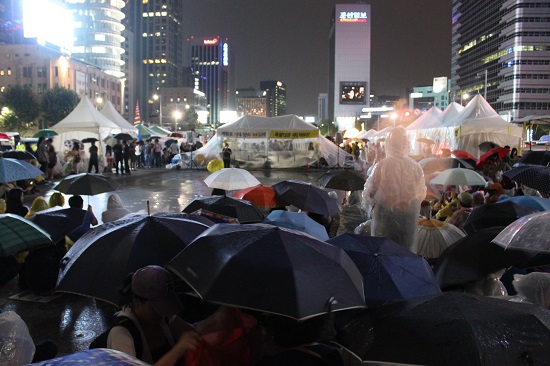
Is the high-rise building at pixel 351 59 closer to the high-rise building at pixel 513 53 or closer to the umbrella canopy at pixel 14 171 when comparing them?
the high-rise building at pixel 513 53

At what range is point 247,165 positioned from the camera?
101 ft

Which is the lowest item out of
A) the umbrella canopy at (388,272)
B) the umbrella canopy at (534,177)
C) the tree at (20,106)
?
the umbrella canopy at (388,272)

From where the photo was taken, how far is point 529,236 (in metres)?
3.45

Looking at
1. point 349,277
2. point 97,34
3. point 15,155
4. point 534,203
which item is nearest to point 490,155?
point 534,203

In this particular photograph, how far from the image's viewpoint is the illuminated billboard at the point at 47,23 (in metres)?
69.2

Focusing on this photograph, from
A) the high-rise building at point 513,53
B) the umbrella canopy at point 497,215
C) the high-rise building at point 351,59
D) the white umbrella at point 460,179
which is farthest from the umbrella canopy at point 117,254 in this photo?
the high-rise building at point 351,59

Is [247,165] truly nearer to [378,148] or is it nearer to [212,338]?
[378,148]

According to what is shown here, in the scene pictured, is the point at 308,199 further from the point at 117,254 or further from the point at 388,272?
the point at 117,254

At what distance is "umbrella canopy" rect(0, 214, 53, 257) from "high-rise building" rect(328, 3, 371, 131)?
128 meters

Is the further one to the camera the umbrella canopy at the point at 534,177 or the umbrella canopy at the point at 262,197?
the umbrella canopy at the point at 262,197

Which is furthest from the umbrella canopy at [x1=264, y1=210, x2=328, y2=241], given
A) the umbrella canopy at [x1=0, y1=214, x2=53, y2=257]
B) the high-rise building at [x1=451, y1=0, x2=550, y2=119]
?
the high-rise building at [x1=451, y1=0, x2=550, y2=119]

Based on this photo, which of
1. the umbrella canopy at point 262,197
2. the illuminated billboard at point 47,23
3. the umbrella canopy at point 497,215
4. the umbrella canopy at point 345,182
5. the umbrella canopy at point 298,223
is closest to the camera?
the umbrella canopy at point 298,223

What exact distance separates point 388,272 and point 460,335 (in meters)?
1.31

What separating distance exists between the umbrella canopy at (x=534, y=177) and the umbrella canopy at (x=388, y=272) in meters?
4.02
